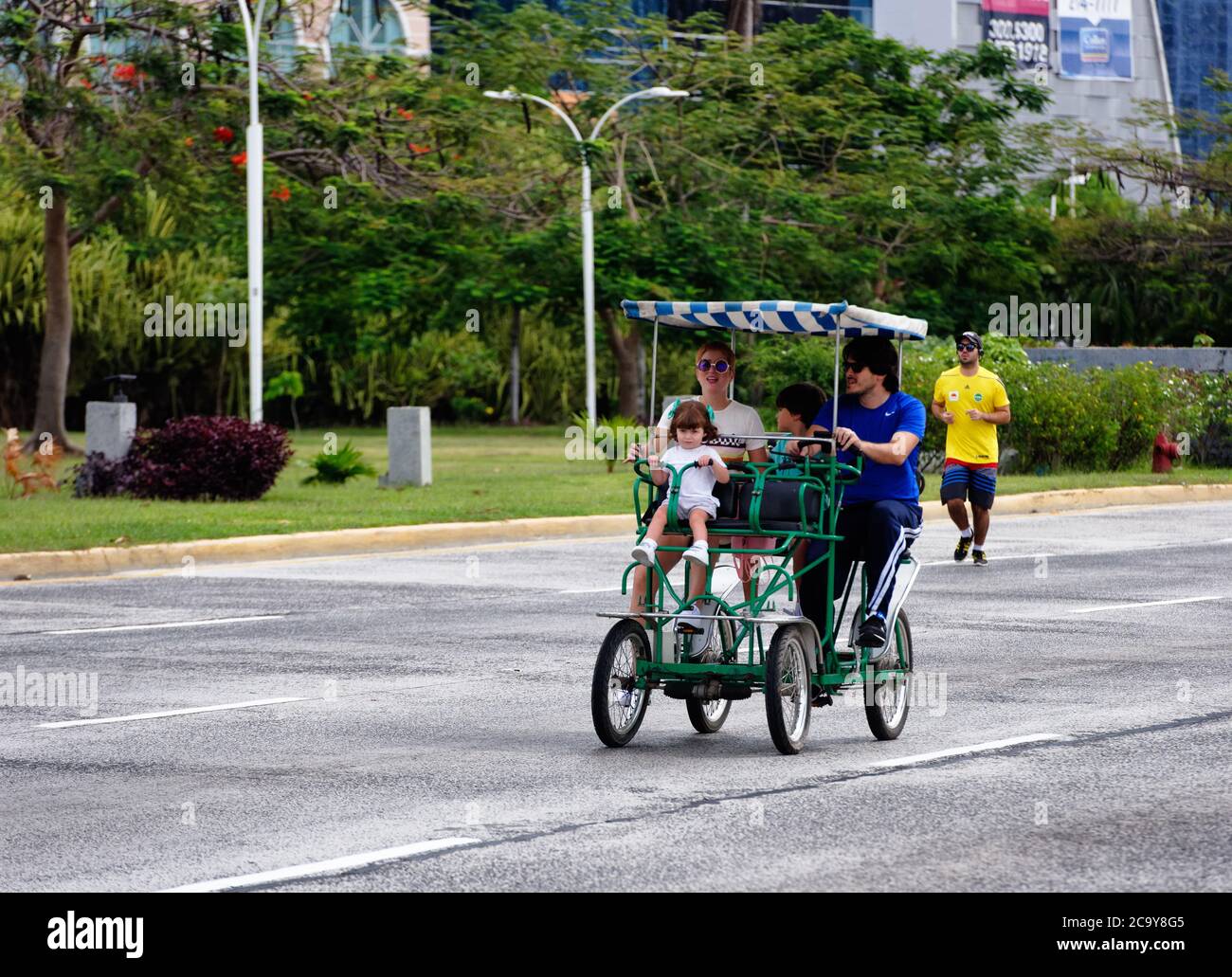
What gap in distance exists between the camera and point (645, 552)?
9078mm

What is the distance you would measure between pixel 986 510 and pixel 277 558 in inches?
247

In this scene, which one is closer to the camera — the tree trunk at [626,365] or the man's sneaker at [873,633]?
the man's sneaker at [873,633]

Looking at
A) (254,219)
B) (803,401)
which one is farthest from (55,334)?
(803,401)

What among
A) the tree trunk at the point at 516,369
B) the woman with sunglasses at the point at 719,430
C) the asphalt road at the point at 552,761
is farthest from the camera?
the tree trunk at the point at 516,369

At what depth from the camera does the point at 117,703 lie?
1081cm

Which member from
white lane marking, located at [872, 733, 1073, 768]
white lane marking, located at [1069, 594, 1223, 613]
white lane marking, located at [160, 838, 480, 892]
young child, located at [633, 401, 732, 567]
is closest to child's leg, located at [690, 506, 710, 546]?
young child, located at [633, 401, 732, 567]

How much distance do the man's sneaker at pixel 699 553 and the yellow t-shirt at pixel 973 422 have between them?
378 inches

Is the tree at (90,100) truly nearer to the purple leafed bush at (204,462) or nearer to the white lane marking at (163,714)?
the purple leafed bush at (204,462)

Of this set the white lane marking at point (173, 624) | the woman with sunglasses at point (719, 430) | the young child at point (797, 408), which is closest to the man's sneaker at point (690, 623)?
the woman with sunglasses at point (719, 430)

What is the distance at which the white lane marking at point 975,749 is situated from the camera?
897 cm

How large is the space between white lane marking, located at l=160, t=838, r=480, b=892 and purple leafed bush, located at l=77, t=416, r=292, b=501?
17170 mm

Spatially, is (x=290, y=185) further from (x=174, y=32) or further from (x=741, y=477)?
(x=741, y=477)

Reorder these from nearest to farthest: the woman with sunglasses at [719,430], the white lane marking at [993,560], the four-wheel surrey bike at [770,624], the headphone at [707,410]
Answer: the four-wheel surrey bike at [770,624] → the woman with sunglasses at [719,430] → the headphone at [707,410] → the white lane marking at [993,560]
